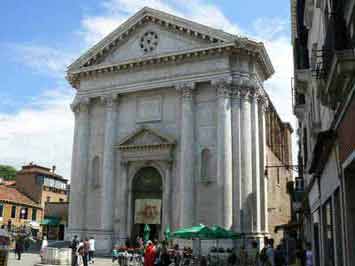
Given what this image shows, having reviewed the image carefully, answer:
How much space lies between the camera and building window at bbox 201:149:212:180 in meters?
27.6

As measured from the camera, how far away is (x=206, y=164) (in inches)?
1098

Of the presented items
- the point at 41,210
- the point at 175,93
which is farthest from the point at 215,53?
the point at 41,210

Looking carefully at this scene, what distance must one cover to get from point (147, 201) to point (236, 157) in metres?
6.67

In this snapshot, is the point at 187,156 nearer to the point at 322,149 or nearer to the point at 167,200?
the point at 167,200

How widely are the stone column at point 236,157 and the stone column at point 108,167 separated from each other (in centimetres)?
824

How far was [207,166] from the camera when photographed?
91.3 feet

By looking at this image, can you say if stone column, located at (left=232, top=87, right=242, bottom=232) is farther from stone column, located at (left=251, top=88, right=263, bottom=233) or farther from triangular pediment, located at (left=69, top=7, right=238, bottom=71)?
triangular pediment, located at (left=69, top=7, right=238, bottom=71)

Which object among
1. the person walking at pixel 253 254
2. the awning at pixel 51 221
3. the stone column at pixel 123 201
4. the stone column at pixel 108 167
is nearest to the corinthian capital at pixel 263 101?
the person walking at pixel 253 254

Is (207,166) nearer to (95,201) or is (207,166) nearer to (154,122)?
(154,122)

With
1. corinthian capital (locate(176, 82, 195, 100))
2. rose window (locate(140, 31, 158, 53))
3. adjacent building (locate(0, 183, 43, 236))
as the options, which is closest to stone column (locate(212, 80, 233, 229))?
corinthian capital (locate(176, 82, 195, 100))

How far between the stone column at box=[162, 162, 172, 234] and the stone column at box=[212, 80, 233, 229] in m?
3.46

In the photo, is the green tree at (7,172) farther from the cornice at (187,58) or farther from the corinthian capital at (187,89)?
the corinthian capital at (187,89)

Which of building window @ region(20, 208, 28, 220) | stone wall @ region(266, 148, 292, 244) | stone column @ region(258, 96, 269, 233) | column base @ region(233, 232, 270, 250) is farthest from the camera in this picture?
building window @ region(20, 208, 28, 220)

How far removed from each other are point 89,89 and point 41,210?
28669mm
